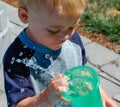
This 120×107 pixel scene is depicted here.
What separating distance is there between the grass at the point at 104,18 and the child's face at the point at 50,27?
2342mm

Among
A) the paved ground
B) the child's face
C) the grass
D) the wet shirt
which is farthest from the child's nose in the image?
the grass

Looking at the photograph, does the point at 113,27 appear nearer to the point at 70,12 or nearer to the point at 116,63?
the point at 116,63

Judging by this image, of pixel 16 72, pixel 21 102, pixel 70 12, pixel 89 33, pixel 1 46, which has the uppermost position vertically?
pixel 70 12

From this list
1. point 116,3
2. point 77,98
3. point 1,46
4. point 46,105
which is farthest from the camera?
point 116,3

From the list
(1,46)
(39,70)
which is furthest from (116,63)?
(39,70)

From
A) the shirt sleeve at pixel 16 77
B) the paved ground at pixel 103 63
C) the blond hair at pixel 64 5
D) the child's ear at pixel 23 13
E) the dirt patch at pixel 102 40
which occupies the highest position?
the blond hair at pixel 64 5

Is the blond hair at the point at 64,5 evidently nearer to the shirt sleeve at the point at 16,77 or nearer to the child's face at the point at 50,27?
the child's face at the point at 50,27

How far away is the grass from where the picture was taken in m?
4.12

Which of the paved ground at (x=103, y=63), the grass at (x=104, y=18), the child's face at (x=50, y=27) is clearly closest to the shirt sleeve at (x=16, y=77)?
the child's face at (x=50, y=27)

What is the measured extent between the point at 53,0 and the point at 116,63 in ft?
7.03

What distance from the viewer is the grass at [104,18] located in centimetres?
412

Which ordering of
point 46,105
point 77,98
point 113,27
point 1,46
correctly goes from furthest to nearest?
point 113,27
point 1,46
point 46,105
point 77,98

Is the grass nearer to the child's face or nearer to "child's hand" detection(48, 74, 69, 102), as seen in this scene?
the child's face

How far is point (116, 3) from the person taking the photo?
4.59 metres
